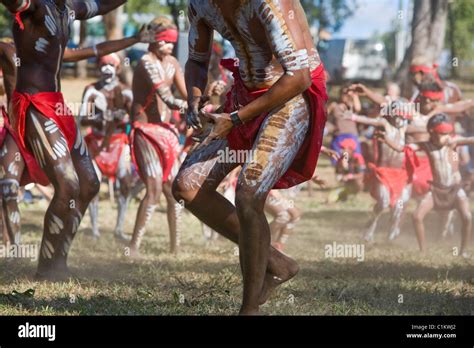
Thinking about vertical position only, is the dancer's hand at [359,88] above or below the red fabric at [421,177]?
above

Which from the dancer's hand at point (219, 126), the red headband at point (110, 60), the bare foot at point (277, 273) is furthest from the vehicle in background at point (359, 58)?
the dancer's hand at point (219, 126)

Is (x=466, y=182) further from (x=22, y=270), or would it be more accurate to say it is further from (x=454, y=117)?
(x=22, y=270)

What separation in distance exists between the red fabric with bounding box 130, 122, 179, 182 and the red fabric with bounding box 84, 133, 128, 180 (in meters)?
2.26

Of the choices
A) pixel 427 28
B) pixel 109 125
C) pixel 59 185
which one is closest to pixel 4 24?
pixel 427 28

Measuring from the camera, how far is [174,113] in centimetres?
1191

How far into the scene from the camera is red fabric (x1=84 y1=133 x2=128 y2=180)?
38.2 feet

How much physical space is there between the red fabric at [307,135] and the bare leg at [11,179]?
338 cm

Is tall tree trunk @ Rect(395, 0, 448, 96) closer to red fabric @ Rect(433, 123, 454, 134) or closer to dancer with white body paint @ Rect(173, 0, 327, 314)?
red fabric @ Rect(433, 123, 454, 134)

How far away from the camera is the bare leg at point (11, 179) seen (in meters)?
8.47

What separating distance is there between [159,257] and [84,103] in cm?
289

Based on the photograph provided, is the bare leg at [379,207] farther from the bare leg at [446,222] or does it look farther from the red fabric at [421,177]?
the bare leg at [446,222]

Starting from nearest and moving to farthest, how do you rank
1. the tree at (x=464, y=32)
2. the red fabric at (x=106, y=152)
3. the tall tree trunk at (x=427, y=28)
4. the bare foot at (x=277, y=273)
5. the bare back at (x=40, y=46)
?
the bare foot at (x=277, y=273) < the bare back at (x=40, y=46) < the red fabric at (x=106, y=152) < the tall tree trunk at (x=427, y=28) < the tree at (x=464, y=32)

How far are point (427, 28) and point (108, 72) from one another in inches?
403
